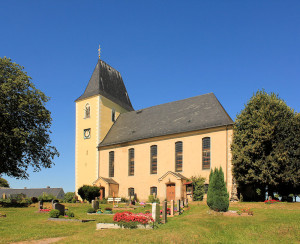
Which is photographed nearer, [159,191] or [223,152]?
[223,152]

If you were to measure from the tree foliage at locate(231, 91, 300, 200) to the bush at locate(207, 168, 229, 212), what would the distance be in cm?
733

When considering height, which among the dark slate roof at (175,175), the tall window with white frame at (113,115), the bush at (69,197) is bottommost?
the bush at (69,197)

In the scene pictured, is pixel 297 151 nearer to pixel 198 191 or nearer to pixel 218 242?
pixel 198 191

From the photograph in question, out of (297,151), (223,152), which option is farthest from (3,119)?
(297,151)

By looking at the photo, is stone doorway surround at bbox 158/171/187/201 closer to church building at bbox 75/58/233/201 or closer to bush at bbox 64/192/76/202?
church building at bbox 75/58/233/201

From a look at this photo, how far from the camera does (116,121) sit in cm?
4528

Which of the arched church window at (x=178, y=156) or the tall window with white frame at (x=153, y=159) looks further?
the tall window with white frame at (x=153, y=159)

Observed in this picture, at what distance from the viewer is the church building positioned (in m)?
32.4

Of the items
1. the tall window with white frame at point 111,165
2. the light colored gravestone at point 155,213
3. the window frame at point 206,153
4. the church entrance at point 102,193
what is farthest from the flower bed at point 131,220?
the tall window with white frame at point 111,165

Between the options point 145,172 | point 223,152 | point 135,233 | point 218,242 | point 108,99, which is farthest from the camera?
point 108,99

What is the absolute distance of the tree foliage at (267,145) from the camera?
90.0 feet

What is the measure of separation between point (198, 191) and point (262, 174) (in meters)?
6.70

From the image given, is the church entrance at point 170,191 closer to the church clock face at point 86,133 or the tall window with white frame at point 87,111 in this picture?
the church clock face at point 86,133

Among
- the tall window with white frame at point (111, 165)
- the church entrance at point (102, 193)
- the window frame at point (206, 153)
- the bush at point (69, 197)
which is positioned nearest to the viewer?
the window frame at point (206, 153)
